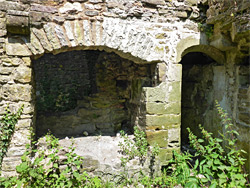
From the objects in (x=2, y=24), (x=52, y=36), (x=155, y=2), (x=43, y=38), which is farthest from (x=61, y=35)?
(x=155, y=2)

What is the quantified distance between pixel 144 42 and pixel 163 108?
1.17m

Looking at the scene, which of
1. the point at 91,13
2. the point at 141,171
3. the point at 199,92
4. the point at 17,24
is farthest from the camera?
the point at 199,92

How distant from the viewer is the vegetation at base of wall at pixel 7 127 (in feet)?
8.48

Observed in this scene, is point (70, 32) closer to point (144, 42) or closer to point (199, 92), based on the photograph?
point (144, 42)

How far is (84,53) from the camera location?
5.59m

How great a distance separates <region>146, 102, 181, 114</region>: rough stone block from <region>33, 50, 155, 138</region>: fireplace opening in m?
0.70

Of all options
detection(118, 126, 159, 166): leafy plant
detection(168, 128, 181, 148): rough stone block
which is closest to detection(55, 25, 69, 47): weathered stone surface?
detection(118, 126, 159, 166): leafy plant

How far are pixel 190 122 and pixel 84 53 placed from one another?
3447 millimetres

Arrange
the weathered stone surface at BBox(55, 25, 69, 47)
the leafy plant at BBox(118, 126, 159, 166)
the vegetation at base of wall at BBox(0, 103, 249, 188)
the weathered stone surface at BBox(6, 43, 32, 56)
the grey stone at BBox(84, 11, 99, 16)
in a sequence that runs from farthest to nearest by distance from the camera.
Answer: the leafy plant at BBox(118, 126, 159, 166) → the grey stone at BBox(84, 11, 99, 16) → the weathered stone surface at BBox(55, 25, 69, 47) → the weathered stone surface at BBox(6, 43, 32, 56) → the vegetation at base of wall at BBox(0, 103, 249, 188)

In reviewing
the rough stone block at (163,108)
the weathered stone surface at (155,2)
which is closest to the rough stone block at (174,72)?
the rough stone block at (163,108)

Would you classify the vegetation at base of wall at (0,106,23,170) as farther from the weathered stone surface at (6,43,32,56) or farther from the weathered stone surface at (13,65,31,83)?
the weathered stone surface at (6,43,32,56)

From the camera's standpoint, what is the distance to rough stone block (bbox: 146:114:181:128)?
3350 mm

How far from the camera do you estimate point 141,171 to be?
3.14 meters

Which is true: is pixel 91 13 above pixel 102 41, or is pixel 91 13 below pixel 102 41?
above
